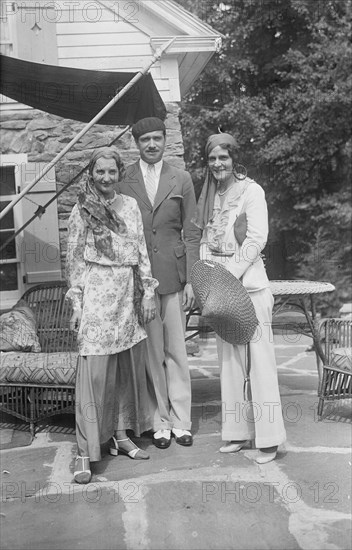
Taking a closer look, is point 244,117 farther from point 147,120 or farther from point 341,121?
point 147,120

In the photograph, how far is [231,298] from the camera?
3889 millimetres

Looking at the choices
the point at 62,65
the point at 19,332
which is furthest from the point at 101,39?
the point at 19,332

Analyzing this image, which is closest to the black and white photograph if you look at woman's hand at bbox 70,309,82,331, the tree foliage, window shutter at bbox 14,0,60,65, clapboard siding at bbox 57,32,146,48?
woman's hand at bbox 70,309,82,331

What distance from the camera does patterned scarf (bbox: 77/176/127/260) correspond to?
3.81 m

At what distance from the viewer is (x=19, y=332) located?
5207mm

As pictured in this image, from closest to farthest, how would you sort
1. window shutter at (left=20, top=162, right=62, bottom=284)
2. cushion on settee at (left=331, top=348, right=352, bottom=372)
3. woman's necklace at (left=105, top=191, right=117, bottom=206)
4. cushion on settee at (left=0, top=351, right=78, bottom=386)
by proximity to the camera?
1. woman's necklace at (left=105, top=191, right=117, bottom=206)
2. cushion on settee at (left=0, top=351, right=78, bottom=386)
3. cushion on settee at (left=331, top=348, right=352, bottom=372)
4. window shutter at (left=20, top=162, right=62, bottom=284)

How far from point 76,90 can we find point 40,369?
7.13ft

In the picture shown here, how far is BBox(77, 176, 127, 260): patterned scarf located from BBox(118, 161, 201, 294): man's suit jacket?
392mm

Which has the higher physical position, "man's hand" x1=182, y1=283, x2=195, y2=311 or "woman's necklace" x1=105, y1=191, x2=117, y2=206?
"woman's necklace" x1=105, y1=191, x2=117, y2=206

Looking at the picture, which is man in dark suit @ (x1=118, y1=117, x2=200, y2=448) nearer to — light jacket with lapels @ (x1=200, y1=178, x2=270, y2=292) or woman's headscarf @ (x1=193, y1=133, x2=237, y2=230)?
woman's headscarf @ (x1=193, y1=133, x2=237, y2=230)

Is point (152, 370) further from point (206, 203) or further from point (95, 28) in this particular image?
point (95, 28)

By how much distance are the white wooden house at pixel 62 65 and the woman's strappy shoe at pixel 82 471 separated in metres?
3.47

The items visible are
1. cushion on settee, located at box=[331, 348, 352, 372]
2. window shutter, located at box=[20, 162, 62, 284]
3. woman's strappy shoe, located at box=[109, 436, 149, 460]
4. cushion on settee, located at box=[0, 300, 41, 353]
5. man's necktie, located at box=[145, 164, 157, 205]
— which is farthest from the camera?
window shutter, located at box=[20, 162, 62, 284]

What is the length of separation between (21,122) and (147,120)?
3.37m
